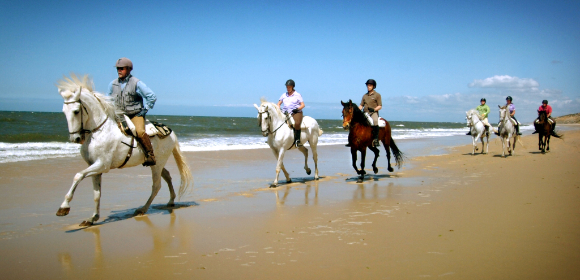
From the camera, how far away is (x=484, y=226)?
16.0 ft

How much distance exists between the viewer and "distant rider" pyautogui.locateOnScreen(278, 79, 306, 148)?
30.2 ft

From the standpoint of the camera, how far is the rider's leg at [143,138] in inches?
221

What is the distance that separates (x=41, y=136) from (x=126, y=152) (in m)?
20.5

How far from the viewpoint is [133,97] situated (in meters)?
5.71

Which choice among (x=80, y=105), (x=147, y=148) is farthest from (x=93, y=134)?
(x=147, y=148)

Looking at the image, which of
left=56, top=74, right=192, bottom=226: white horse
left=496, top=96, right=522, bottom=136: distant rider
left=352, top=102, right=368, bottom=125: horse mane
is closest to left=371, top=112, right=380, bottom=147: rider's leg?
left=352, top=102, right=368, bottom=125: horse mane

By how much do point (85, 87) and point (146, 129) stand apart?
102 cm

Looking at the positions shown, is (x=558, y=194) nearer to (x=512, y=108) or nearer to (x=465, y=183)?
(x=465, y=183)

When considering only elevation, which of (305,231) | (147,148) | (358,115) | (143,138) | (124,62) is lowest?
(305,231)

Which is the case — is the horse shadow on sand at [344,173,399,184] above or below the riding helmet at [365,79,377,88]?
below

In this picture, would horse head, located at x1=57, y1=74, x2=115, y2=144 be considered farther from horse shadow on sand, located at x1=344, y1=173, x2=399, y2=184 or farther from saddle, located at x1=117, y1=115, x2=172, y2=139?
horse shadow on sand, located at x1=344, y1=173, x2=399, y2=184

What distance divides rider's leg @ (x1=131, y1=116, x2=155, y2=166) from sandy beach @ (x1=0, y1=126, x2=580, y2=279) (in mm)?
934

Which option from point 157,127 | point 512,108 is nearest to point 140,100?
point 157,127

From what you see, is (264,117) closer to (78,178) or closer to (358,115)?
(358,115)
